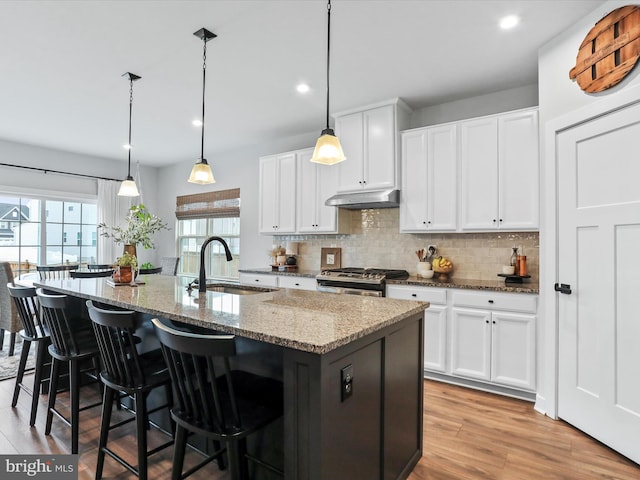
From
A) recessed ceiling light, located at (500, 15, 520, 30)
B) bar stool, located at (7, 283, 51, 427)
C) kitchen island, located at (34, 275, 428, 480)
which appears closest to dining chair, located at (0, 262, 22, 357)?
bar stool, located at (7, 283, 51, 427)

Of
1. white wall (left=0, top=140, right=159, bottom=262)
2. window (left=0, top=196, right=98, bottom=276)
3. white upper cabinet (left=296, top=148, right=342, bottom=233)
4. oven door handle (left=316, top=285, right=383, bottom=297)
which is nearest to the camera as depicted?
oven door handle (left=316, top=285, right=383, bottom=297)

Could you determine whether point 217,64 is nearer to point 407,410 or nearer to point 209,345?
point 209,345

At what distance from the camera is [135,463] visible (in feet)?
6.86

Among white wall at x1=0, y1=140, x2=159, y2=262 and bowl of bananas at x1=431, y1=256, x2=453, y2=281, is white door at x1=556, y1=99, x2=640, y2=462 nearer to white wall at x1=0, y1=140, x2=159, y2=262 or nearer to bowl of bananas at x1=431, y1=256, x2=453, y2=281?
bowl of bananas at x1=431, y1=256, x2=453, y2=281

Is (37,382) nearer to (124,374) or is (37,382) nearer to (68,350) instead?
(68,350)

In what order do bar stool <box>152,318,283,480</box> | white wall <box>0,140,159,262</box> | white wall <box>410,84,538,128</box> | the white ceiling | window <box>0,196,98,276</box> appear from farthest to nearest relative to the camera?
window <box>0,196,98,276</box> → white wall <box>0,140,159,262</box> → white wall <box>410,84,538,128</box> → the white ceiling → bar stool <box>152,318,283,480</box>

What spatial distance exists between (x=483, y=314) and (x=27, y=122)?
5.46m

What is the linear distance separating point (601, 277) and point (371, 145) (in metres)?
2.33

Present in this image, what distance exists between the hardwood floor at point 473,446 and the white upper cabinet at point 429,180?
164cm

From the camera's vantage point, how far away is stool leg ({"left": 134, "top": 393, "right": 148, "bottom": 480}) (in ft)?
5.74

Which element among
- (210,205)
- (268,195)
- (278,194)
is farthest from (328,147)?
(210,205)

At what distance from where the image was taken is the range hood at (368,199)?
147 inches

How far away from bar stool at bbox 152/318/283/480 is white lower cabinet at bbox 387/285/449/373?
2044 millimetres

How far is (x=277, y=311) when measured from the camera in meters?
1.83
